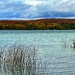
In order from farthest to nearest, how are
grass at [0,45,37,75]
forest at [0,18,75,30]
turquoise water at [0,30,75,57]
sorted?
forest at [0,18,75,30]
turquoise water at [0,30,75,57]
grass at [0,45,37,75]

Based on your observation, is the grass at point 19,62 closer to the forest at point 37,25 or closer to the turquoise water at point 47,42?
the turquoise water at point 47,42

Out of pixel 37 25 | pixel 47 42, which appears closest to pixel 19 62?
pixel 47 42

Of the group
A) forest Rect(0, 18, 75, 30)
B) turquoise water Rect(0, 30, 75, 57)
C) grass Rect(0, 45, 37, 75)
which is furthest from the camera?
forest Rect(0, 18, 75, 30)

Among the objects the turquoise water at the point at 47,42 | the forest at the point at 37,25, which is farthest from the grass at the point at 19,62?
the forest at the point at 37,25

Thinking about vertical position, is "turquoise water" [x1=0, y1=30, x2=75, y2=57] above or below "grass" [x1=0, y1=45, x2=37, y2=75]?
below

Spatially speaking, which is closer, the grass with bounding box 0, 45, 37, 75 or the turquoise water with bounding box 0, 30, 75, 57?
the grass with bounding box 0, 45, 37, 75

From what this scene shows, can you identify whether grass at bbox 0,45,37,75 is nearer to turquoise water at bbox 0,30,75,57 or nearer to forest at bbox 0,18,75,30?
turquoise water at bbox 0,30,75,57

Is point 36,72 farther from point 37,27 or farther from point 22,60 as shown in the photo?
point 37,27

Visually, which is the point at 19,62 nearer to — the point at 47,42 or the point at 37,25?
the point at 47,42

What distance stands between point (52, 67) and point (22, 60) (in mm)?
2148

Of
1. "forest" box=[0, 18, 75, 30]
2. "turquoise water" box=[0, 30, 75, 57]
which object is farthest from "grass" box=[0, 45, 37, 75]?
"forest" box=[0, 18, 75, 30]

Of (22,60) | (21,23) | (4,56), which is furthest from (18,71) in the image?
(21,23)

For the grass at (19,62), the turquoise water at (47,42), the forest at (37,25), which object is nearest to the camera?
the grass at (19,62)

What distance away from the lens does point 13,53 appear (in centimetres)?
1850
